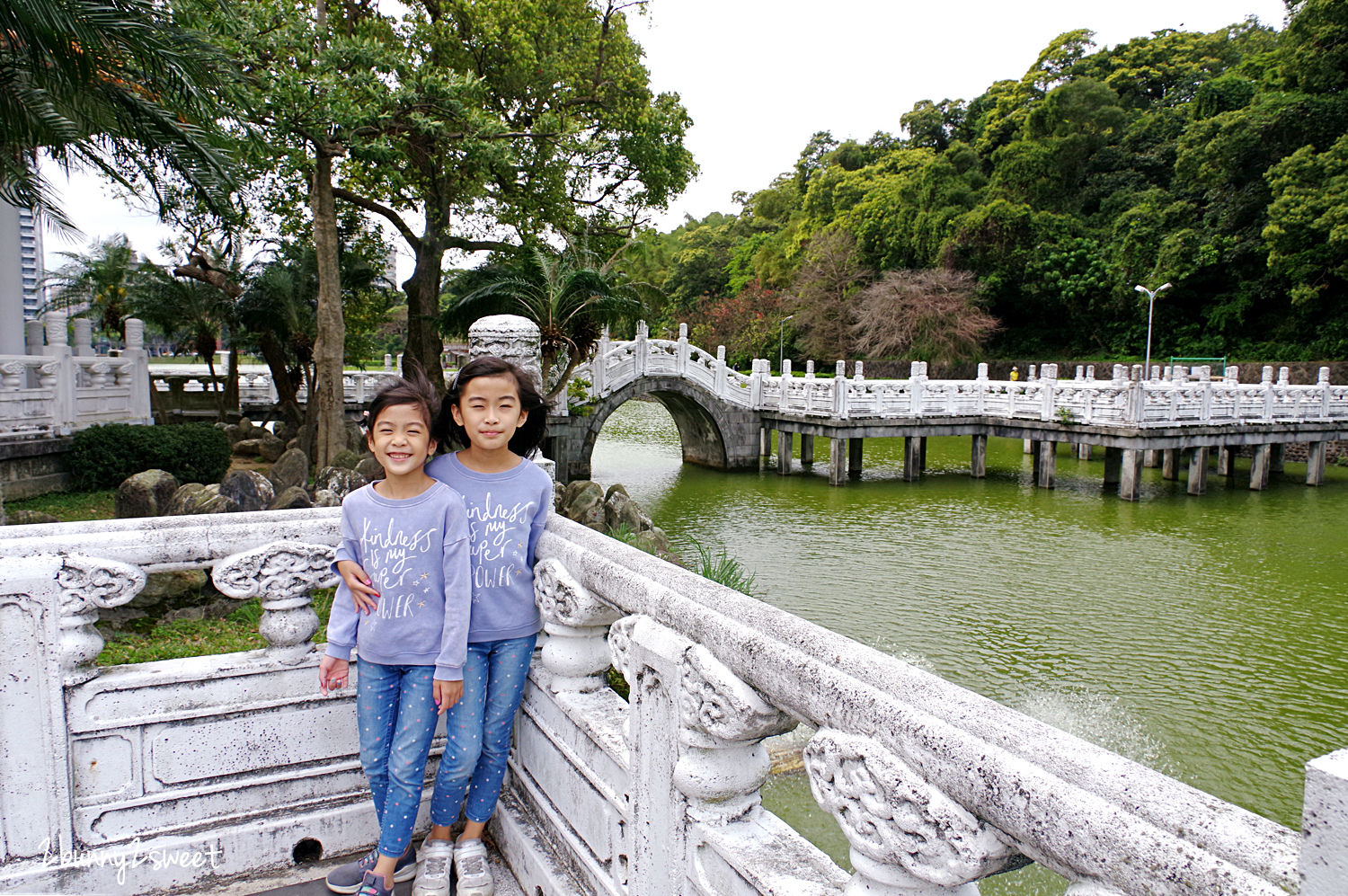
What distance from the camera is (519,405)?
2498 mm

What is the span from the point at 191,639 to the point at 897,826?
5.05 m

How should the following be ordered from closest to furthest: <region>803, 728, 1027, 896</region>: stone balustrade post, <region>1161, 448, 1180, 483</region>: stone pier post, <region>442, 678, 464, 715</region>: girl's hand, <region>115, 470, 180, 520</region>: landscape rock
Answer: <region>803, 728, 1027, 896</region>: stone balustrade post
<region>442, 678, 464, 715</region>: girl's hand
<region>115, 470, 180, 520</region>: landscape rock
<region>1161, 448, 1180, 483</region>: stone pier post

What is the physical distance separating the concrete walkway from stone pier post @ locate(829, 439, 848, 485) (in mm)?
15083

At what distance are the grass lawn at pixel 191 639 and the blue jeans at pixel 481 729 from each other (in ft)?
7.72

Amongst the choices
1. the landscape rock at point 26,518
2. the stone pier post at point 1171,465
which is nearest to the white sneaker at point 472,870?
the landscape rock at point 26,518

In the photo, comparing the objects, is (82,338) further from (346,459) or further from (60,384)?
(346,459)

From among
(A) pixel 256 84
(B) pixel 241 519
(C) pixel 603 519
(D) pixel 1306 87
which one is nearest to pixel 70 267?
(A) pixel 256 84

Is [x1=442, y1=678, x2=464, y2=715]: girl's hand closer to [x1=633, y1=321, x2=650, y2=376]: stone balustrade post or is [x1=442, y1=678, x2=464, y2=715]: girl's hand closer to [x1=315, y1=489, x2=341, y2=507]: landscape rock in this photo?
[x1=315, y1=489, x2=341, y2=507]: landscape rock

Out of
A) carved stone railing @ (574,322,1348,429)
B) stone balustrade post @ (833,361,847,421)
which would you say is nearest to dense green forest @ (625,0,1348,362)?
carved stone railing @ (574,322,1348,429)

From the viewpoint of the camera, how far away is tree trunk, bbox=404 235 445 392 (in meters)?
15.3

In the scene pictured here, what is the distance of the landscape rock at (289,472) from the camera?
32.2 ft

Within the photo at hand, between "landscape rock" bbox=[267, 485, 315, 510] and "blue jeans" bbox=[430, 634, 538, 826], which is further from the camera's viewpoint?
"landscape rock" bbox=[267, 485, 315, 510]

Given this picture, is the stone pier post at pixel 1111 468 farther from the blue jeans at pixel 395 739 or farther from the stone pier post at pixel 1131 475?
the blue jeans at pixel 395 739

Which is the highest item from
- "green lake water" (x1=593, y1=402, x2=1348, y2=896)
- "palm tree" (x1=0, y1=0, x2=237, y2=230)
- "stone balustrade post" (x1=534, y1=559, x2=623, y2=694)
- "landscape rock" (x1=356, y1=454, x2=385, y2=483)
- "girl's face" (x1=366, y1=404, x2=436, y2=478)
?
"palm tree" (x1=0, y1=0, x2=237, y2=230)
